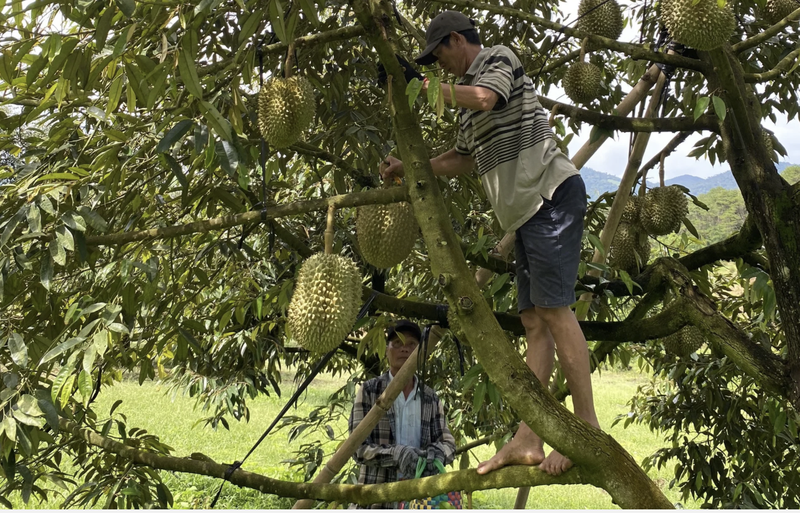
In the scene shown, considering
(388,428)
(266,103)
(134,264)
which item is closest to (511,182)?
(266,103)

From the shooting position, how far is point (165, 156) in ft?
5.25

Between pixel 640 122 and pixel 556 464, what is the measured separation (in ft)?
3.92

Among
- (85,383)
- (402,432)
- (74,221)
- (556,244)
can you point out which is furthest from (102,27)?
(402,432)

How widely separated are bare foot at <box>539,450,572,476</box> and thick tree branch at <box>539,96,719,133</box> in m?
1.14

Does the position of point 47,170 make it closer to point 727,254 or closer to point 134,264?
point 134,264

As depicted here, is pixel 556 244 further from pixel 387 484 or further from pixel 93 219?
pixel 93 219

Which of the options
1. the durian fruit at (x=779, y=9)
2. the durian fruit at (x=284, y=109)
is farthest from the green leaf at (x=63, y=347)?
the durian fruit at (x=779, y=9)

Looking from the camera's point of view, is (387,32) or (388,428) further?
(388,428)

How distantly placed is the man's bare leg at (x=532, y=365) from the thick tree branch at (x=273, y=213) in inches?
25.1

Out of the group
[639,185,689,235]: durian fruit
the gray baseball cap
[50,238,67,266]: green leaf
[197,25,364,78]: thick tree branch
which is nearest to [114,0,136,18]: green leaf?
[197,25,364,78]: thick tree branch

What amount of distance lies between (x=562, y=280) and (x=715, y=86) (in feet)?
3.34

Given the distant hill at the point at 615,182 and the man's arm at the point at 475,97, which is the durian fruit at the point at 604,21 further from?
the man's arm at the point at 475,97

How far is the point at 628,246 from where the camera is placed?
9.86 ft

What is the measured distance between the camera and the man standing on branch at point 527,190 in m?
1.68
